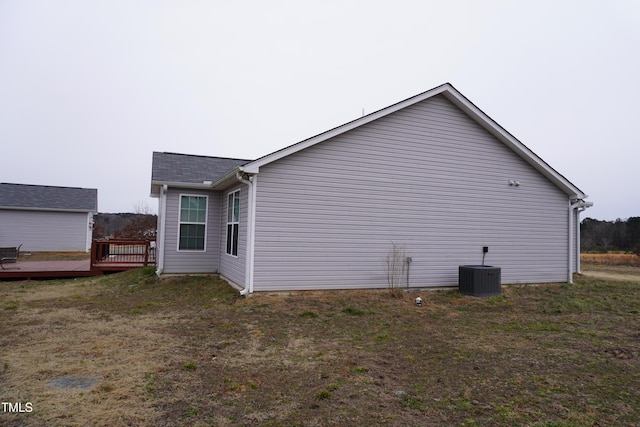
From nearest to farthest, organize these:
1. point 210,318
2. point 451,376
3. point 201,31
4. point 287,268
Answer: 1. point 451,376
2. point 210,318
3. point 287,268
4. point 201,31

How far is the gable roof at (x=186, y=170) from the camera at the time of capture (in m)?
11.6

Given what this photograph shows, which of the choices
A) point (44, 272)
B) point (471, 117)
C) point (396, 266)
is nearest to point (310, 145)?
point (396, 266)

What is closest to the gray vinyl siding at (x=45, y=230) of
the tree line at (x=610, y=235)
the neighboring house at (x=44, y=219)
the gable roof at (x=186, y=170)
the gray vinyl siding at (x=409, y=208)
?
the neighboring house at (x=44, y=219)

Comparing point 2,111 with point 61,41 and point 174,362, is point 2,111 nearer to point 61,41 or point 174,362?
point 61,41

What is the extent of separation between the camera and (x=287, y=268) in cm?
893

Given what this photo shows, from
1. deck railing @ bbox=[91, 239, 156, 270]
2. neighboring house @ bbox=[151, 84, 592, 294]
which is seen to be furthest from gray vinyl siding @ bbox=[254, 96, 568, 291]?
deck railing @ bbox=[91, 239, 156, 270]

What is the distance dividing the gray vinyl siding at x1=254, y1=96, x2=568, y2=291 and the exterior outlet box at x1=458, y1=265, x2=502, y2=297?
623 millimetres

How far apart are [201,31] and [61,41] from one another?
166 inches

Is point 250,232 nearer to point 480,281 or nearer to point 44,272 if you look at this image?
point 480,281

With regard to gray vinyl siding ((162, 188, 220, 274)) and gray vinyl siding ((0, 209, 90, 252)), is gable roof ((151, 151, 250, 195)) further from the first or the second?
gray vinyl siding ((0, 209, 90, 252))

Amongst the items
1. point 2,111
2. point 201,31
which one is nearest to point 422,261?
point 201,31

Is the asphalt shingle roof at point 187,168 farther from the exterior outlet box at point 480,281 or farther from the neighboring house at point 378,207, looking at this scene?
the exterior outlet box at point 480,281

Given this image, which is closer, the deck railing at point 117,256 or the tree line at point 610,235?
the deck railing at point 117,256

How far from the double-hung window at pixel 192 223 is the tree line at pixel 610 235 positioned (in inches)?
1358
